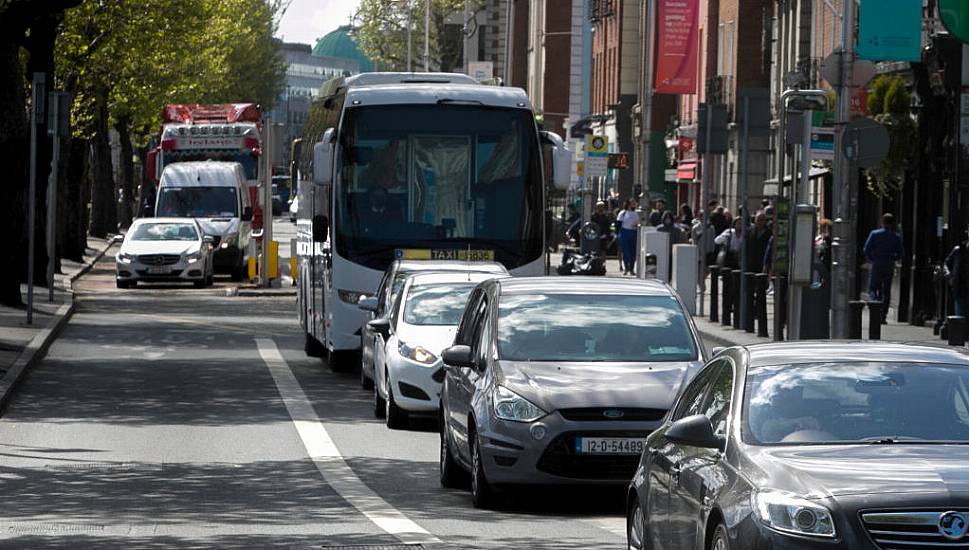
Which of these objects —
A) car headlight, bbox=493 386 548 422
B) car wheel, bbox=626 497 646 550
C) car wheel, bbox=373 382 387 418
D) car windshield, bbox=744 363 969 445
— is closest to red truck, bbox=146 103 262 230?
car wheel, bbox=373 382 387 418

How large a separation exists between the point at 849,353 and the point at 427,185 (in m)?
15.6

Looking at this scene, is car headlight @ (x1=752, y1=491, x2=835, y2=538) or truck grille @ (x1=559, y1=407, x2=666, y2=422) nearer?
car headlight @ (x1=752, y1=491, x2=835, y2=538)

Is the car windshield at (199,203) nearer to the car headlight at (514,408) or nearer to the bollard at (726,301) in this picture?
the bollard at (726,301)

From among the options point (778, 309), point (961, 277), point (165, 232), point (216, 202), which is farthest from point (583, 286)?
point (216, 202)

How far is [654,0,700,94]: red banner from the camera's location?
58344 mm

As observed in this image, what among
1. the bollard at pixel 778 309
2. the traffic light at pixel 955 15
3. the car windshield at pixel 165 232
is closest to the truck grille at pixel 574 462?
the traffic light at pixel 955 15

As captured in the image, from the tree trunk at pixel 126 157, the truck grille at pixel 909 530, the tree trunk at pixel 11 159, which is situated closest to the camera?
the truck grille at pixel 909 530

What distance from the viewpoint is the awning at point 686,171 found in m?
69.2

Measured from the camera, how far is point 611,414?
12.6 meters

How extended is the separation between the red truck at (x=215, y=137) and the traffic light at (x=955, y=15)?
35.3 metres

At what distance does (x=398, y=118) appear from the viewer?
24.3 metres

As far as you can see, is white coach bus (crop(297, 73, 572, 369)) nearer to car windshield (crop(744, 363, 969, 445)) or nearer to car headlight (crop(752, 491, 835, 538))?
car windshield (crop(744, 363, 969, 445))

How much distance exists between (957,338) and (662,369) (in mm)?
9449

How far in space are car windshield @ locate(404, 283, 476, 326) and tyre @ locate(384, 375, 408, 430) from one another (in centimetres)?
94
